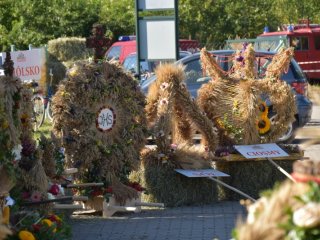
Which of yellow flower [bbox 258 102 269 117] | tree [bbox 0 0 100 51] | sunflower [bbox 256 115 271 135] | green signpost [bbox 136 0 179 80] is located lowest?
sunflower [bbox 256 115 271 135]

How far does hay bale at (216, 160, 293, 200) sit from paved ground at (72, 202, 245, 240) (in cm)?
31

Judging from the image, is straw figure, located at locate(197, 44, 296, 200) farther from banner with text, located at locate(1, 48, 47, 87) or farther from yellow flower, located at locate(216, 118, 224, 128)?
banner with text, located at locate(1, 48, 47, 87)

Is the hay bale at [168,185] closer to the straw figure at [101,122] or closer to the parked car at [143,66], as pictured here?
the straw figure at [101,122]

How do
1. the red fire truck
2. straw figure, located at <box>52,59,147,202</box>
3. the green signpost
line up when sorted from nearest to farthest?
1. straw figure, located at <box>52,59,147,202</box>
2. the green signpost
3. the red fire truck

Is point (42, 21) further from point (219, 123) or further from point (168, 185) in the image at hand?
point (168, 185)

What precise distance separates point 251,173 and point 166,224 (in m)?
1.59

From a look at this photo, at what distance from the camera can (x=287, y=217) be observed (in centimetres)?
258

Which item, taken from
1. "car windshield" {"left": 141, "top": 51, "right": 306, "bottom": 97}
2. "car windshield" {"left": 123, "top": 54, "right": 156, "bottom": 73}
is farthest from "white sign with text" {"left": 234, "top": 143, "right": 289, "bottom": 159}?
"car windshield" {"left": 123, "top": 54, "right": 156, "bottom": 73}

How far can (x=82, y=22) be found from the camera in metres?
34.0

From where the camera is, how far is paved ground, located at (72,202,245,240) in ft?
26.1

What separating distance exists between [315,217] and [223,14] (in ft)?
111

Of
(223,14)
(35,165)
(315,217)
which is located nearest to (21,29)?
(223,14)

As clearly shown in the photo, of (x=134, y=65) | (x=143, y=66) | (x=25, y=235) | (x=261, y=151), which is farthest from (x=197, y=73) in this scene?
(x=25, y=235)

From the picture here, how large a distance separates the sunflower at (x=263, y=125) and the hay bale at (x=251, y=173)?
38 centimetres
